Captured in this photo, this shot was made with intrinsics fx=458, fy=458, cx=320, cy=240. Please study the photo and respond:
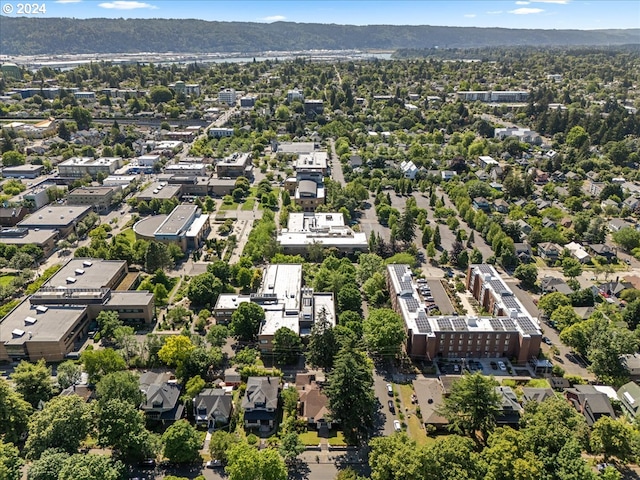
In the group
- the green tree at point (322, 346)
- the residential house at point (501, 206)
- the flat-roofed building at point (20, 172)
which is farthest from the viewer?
the flat-roofed building at point (20, 172)

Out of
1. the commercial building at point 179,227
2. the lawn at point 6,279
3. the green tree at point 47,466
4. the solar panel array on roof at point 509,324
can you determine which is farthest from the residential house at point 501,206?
the lawn at point 6,279

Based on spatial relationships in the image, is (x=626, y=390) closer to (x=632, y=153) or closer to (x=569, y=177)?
(x=569, y=177)

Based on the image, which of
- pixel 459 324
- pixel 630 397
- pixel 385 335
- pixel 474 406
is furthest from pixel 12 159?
pixel 630 397

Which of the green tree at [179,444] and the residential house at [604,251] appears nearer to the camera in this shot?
the green tree at [179,444]

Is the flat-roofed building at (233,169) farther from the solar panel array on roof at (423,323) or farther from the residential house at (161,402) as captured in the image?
the residential house at (161,402)

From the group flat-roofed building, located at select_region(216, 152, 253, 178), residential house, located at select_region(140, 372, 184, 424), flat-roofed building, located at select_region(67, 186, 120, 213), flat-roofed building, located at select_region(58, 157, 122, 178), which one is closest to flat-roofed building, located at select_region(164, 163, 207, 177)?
flat-roofed building, located at select_region(216, 152, 253, 178)

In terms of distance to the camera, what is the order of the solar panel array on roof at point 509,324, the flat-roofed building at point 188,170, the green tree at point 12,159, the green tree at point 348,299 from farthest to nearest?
the green tree at point 12,159
the flat-roofed building at point 188,170
the green tree at point 348,299
the solar panel array on roof at point 509,324
